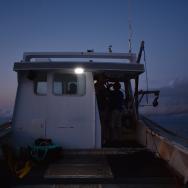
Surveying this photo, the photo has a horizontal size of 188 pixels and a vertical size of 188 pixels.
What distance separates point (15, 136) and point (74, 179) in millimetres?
3651

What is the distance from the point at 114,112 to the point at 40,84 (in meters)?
2.63

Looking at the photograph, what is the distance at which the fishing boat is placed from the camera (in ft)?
22.3

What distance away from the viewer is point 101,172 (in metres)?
6.49

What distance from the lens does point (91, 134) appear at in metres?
9.15

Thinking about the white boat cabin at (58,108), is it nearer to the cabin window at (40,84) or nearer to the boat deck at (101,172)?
the cabin window at (40,84)

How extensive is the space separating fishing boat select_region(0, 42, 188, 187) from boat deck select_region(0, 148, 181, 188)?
2cm

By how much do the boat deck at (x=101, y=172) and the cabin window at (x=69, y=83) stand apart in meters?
1.80

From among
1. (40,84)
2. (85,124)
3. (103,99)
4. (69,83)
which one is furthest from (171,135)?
(40,84)

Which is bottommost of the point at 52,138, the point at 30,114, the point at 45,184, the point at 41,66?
the point at 45,184

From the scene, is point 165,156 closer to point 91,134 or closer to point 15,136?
point 91,134

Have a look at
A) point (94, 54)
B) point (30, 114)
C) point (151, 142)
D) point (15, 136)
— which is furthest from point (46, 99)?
point (151, 142)

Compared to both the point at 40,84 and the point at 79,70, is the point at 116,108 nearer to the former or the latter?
the point at 79,70

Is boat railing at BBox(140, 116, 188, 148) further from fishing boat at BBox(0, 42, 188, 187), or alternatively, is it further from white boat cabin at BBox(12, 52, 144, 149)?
white boat cabin at BBox(12, 52, 144, 149)

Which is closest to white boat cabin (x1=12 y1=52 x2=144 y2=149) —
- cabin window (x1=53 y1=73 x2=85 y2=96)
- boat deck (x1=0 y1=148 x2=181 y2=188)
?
cabin window (x1=53 y1=73 x2=85 y2=96)
